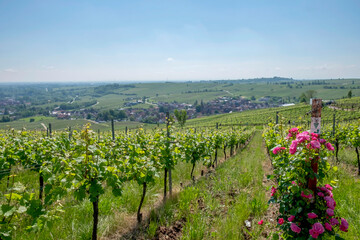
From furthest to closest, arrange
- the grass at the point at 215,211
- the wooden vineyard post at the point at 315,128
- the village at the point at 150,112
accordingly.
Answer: the village at the point at 150,112, the grass at the point at 215,211, the wooden vineyard post at the point at 315,128

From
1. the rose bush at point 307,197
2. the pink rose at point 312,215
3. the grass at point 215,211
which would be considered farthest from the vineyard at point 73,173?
the pink rose at point 312,215

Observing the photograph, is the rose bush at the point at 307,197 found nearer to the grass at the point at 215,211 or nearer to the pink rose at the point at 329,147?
the pink rose at the point at 329,147

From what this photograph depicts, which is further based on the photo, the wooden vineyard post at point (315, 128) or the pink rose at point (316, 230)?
the wooden vineyard post at point (315, 128)

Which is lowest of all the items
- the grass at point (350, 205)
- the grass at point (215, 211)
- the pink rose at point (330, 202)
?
the grass at point (215, 211)

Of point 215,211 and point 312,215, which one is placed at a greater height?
point 312,215

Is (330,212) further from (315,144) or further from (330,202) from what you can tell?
(315,144)

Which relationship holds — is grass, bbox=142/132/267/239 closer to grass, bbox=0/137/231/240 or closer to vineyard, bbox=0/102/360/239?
vineyard, bbox=0/102/360/239

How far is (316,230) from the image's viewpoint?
2414 millimetres

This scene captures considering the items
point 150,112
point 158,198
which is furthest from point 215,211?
point 150,112

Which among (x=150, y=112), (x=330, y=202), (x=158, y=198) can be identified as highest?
(x=330, y=202)

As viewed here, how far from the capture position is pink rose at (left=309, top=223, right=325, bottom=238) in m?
2.40

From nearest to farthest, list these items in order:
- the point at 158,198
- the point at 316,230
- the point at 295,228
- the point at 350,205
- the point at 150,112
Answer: the point at 316,230 < the point at 295,228 < the point at 350,205 < the point at 158,198 < the point at 150,112

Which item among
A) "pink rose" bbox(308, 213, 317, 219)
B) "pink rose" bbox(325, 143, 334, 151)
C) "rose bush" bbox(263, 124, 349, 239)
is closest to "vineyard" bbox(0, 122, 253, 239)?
"rose bush" bbox(263, 124, 349, 239)

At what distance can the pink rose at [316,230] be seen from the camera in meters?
2.40
